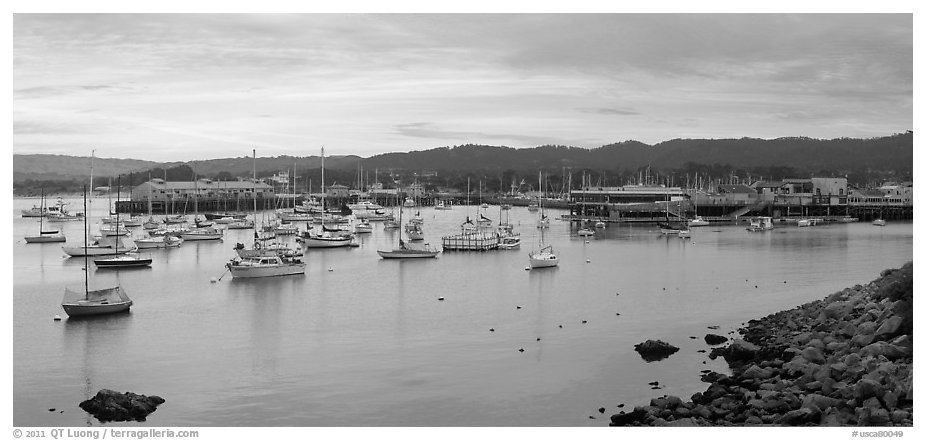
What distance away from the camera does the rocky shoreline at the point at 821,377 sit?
26.8 ft

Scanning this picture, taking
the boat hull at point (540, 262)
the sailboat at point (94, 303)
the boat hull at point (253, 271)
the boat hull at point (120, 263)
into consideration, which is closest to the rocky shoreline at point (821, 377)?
the sailboat at point (94, 303)

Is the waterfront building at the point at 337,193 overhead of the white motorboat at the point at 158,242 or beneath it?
overhead

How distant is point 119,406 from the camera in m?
8.98

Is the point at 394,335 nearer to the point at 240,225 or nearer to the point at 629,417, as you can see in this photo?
the point at 629,417

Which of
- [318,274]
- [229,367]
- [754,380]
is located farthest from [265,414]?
[318,274]

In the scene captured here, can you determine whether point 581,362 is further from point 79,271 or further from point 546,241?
point 546,241

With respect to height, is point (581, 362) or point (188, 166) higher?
point (188, 166)

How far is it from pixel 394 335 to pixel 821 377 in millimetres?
6123

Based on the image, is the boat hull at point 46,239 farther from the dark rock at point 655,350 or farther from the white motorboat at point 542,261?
the dark rock at point 655,350

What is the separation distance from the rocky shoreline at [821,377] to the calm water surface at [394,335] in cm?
53

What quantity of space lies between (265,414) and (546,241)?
2556cm

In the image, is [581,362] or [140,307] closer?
[581,362]

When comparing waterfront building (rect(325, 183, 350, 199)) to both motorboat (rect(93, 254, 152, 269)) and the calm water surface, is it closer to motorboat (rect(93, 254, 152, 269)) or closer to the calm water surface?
motorboat (rect(93, 254, 152, 269))

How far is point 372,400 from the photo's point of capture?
960 cm
